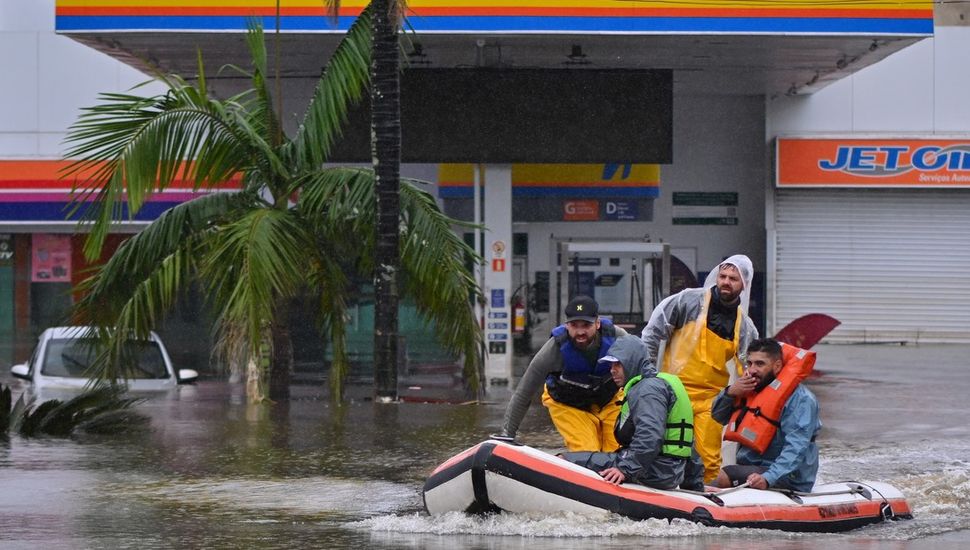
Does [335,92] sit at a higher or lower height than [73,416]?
higher

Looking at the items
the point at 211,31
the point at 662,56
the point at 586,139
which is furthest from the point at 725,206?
the point at 211,31

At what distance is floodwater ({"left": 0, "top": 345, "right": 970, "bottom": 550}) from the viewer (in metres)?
8.55

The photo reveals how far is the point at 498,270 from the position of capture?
74.4ft

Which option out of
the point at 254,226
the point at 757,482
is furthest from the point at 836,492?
the point at 254,226

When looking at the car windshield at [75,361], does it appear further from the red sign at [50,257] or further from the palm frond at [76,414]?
the red sign at [50,257]

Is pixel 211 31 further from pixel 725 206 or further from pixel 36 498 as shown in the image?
pixel 725 206

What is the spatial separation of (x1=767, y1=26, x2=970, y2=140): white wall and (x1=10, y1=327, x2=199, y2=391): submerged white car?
1601cm

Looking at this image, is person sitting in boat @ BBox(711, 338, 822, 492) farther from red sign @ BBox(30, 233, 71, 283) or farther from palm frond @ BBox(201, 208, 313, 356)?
red sign @ BBox(30, 233, 71, 283)

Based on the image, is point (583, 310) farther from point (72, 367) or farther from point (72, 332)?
point (72, 367)

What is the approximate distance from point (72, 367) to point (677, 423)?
11.1 m

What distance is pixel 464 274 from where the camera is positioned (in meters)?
16.1

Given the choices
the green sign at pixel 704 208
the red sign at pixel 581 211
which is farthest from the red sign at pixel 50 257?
the green sign at pixel 704 208

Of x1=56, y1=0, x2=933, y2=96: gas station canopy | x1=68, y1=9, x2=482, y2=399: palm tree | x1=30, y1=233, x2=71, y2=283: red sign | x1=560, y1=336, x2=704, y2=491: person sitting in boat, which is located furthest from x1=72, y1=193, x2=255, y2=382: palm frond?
x1=30, y1=233, x2=71, y2=283: red sign

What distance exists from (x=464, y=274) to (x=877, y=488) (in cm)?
721
